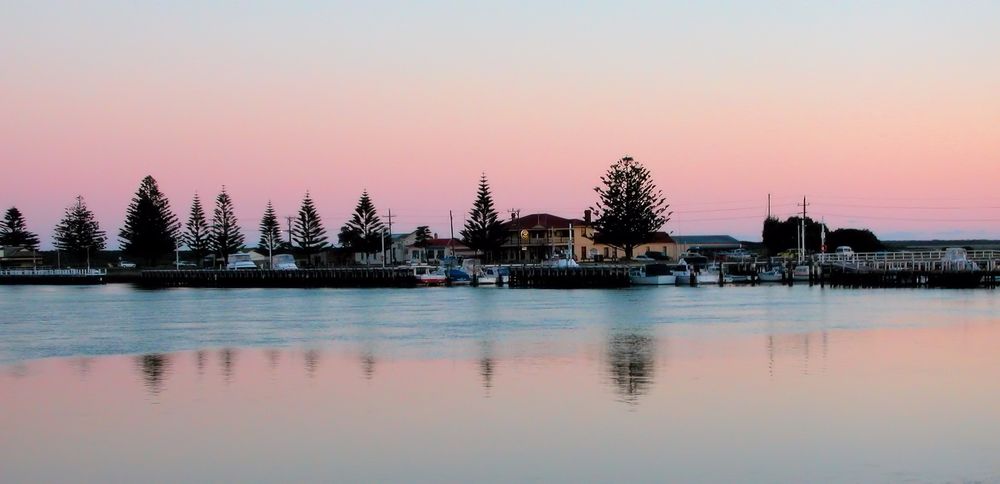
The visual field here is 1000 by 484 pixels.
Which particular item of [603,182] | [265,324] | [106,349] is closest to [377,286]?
[603,182]

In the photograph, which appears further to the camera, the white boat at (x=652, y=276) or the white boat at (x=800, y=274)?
the white boat at (x=800, y=274)

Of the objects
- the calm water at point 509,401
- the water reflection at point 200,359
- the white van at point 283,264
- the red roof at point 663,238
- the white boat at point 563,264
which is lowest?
the calm water at point 509,401

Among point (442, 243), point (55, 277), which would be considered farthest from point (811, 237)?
point (55, 277)

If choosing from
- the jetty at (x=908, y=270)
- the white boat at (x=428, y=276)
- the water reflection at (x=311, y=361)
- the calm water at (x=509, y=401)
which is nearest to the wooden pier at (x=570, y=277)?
the white boat at (x=428, y=276)

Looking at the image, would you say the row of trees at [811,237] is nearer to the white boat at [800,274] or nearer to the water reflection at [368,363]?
the white boat at [800,274]

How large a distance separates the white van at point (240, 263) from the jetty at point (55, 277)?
13716mm

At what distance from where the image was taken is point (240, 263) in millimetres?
122250

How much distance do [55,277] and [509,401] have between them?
111 metres

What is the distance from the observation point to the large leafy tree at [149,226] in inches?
5202

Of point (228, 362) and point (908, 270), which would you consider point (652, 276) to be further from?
point (228, 362)

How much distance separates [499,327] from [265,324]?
1049 centimetres

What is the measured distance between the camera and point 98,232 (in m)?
144

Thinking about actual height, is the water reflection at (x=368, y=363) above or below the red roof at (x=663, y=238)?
below

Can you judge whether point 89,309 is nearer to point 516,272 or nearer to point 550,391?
point 516,272
